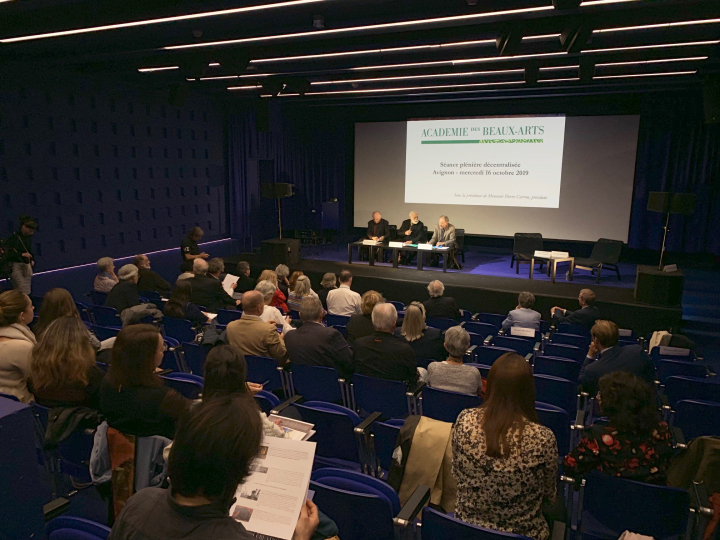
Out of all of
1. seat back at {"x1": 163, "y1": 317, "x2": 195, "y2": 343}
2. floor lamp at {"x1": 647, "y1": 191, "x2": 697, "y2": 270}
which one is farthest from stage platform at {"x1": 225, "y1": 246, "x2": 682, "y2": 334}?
seat back at {"x1": 163, "y1": 317, "x2": 195, "y2": 343}

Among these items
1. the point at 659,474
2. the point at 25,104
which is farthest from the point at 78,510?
the point at 25,104

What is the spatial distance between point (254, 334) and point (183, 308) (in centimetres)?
153

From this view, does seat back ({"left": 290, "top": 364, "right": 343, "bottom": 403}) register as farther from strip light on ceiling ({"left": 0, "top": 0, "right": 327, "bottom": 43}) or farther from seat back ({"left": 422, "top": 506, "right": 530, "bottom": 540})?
strip light on ceiling ({"left": 0, "top": 0, "right": 327, "bottom": 43})

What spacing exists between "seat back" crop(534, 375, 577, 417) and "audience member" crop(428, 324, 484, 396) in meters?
0.56

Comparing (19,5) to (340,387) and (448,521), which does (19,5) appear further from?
(448,521)

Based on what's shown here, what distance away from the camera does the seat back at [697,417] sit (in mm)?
3422

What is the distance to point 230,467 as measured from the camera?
1277 millimetres

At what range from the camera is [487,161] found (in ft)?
38.5

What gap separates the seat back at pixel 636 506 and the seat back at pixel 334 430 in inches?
48.7

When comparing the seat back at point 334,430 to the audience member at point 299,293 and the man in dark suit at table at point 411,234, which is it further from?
the man in dark suit at table at point 411,234

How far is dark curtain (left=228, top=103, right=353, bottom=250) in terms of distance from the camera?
1255cm

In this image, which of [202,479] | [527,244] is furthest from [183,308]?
[527,244]

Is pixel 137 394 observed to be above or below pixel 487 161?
below

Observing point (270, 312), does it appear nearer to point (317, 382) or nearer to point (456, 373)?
point (317, 382)
